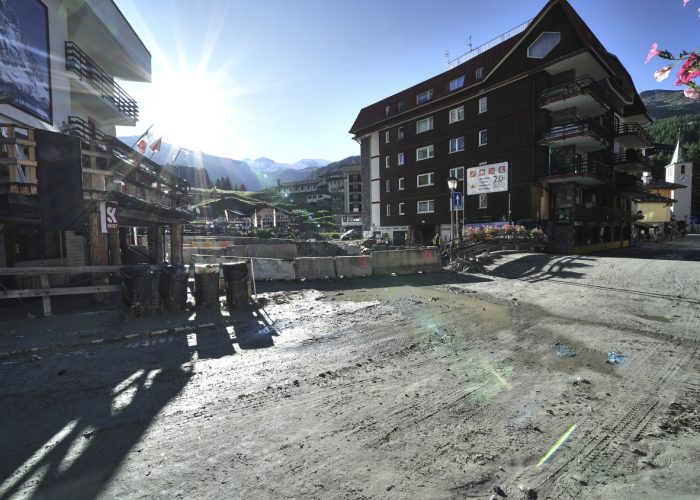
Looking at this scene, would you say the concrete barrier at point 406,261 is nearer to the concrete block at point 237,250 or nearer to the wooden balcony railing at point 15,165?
the concrete block at point 237,250

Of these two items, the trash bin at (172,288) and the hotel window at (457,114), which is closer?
the trash bin at (172,288)

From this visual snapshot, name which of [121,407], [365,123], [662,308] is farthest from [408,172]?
[121,407]

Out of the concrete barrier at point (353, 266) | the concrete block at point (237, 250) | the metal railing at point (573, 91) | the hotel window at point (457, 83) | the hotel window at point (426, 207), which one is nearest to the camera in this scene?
the concrete barrier at point (353, 266)

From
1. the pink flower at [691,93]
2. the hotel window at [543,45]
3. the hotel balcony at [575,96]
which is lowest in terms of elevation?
the pink flower at [691,93]

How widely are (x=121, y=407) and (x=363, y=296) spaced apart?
7.52 meters

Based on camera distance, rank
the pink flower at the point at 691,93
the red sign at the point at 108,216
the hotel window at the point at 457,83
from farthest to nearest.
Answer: the hotel window at the point at 457,83, the red sign at the point at 108,216, the pink flower at the point at 691,93

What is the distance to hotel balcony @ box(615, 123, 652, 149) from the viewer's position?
98.9 feet

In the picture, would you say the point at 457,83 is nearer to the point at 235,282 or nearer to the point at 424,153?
the point at 424,153

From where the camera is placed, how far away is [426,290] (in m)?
11.7

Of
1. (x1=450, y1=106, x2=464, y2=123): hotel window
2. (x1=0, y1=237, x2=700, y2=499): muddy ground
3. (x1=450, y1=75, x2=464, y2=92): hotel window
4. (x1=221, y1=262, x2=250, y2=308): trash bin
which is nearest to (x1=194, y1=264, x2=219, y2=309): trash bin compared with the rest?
(x1=221, y1=262, x2=250, y2=308): trash bin

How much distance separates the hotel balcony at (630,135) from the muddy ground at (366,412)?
30.3 meters

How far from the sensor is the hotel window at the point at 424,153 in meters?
34.0

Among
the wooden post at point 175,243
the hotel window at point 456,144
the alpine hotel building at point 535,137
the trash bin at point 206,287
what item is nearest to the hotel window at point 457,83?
the alpine hotel building at point 535,137

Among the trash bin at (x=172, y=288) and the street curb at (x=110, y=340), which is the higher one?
the trash bin at (x=172, y=288)
